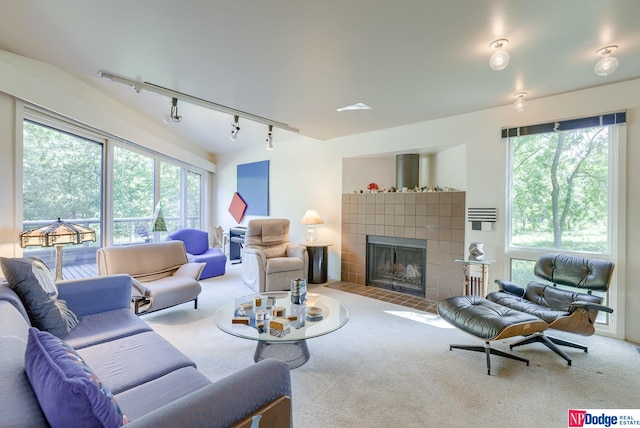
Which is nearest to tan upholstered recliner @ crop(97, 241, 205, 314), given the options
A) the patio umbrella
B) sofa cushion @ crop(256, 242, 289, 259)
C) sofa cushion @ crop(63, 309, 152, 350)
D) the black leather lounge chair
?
the patio umbrella

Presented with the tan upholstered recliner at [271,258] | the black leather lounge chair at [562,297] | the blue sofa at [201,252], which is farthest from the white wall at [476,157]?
the blue sofa at [201,252]

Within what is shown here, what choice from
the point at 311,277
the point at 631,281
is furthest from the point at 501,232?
the point at 311,277

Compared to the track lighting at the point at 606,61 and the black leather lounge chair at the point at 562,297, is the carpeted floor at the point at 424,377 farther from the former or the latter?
the track lighting at the point at 606,61

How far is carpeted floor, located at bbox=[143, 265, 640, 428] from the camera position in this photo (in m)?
1.73

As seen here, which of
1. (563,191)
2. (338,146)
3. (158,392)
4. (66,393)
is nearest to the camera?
(66,393)

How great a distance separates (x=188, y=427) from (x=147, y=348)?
3.54 ft

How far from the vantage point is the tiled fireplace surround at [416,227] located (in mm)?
3701

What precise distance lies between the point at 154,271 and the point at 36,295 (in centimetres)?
166

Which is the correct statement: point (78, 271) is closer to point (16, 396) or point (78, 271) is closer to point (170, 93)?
point (170, 93)

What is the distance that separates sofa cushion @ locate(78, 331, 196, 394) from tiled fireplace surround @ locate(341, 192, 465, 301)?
3155mm

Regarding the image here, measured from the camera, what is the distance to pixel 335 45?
6.87ft

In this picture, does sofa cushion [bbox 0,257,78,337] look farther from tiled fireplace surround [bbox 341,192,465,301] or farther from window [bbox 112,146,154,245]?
tiled fireplace surround [bbox 341,192,465,301]

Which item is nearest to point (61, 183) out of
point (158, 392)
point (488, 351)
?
point (158, 392)

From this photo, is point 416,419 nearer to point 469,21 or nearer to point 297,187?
point 469,21
